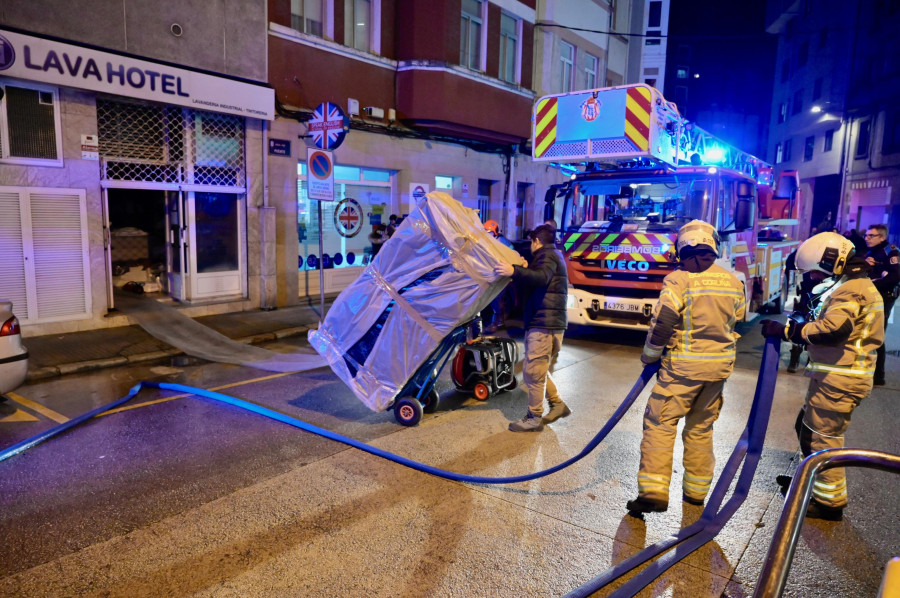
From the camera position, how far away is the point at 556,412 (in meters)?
5.68

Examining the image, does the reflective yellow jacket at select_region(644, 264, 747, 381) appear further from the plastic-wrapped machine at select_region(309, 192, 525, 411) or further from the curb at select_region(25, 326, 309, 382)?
the curb at select_region(25, 326, 309, 382)

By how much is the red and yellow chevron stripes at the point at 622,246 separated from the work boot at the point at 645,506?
498 centimetres

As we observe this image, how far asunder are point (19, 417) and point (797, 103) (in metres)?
43.0

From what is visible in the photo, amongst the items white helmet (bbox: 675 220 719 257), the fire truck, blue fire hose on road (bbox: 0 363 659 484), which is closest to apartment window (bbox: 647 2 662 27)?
the fire truck

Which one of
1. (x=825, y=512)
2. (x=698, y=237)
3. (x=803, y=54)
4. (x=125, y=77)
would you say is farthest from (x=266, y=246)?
(x=803, y=54)

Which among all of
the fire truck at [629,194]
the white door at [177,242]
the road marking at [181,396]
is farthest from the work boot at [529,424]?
the white door at [177,242]

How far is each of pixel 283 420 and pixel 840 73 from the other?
37.0 metres

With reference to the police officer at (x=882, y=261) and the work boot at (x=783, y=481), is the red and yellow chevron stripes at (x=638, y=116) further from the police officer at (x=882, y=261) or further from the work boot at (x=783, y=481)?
the work boot at (x=783, y=481)

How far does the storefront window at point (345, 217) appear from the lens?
40.4 ft

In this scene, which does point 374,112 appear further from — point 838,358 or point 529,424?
point 838,358

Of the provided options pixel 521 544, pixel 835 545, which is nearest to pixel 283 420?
pixel 521 544

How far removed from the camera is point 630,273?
28.1 feet

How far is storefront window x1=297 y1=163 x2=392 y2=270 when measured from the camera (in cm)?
1232

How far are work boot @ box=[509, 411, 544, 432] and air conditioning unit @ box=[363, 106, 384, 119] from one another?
9.22m
